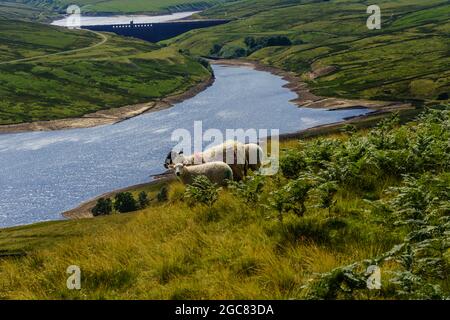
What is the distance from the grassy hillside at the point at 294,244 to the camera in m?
8.03

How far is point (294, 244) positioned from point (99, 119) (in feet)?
480

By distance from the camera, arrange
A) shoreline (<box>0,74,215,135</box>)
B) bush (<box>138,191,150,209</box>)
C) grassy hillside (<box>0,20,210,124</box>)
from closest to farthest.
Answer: bush (<box>138,191,150,209</box>) < shoreline (<box>0,74,215,135</box>) < grassy hillside (<box>0,20,210,124</box>)

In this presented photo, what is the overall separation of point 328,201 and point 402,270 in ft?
12.0

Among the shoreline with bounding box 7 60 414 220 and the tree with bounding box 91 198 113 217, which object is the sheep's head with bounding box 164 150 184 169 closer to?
the tree with bounding box 91 198 113 217

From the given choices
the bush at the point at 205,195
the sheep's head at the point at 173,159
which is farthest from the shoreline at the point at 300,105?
the bush at the point at 205,195

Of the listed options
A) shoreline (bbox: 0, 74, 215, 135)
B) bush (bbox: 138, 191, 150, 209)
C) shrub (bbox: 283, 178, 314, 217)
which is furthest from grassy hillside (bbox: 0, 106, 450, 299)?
shoreline (bbox: 0, 74, 215, 135)

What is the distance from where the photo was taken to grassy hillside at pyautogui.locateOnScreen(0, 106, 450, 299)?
8.03 m

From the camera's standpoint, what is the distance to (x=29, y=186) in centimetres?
9369

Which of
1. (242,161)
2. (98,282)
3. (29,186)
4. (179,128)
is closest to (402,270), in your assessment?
(98,282)

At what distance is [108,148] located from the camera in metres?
116

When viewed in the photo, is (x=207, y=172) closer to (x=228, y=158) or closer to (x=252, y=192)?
(x=228, y=158)

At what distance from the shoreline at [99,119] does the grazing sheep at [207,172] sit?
129m

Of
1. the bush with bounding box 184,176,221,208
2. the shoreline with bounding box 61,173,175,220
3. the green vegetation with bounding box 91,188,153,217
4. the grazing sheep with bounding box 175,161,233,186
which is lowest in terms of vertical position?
the shoreline with bounding box 61,173,175,220

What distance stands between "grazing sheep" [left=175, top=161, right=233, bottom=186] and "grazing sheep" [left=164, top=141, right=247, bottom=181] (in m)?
1.21
